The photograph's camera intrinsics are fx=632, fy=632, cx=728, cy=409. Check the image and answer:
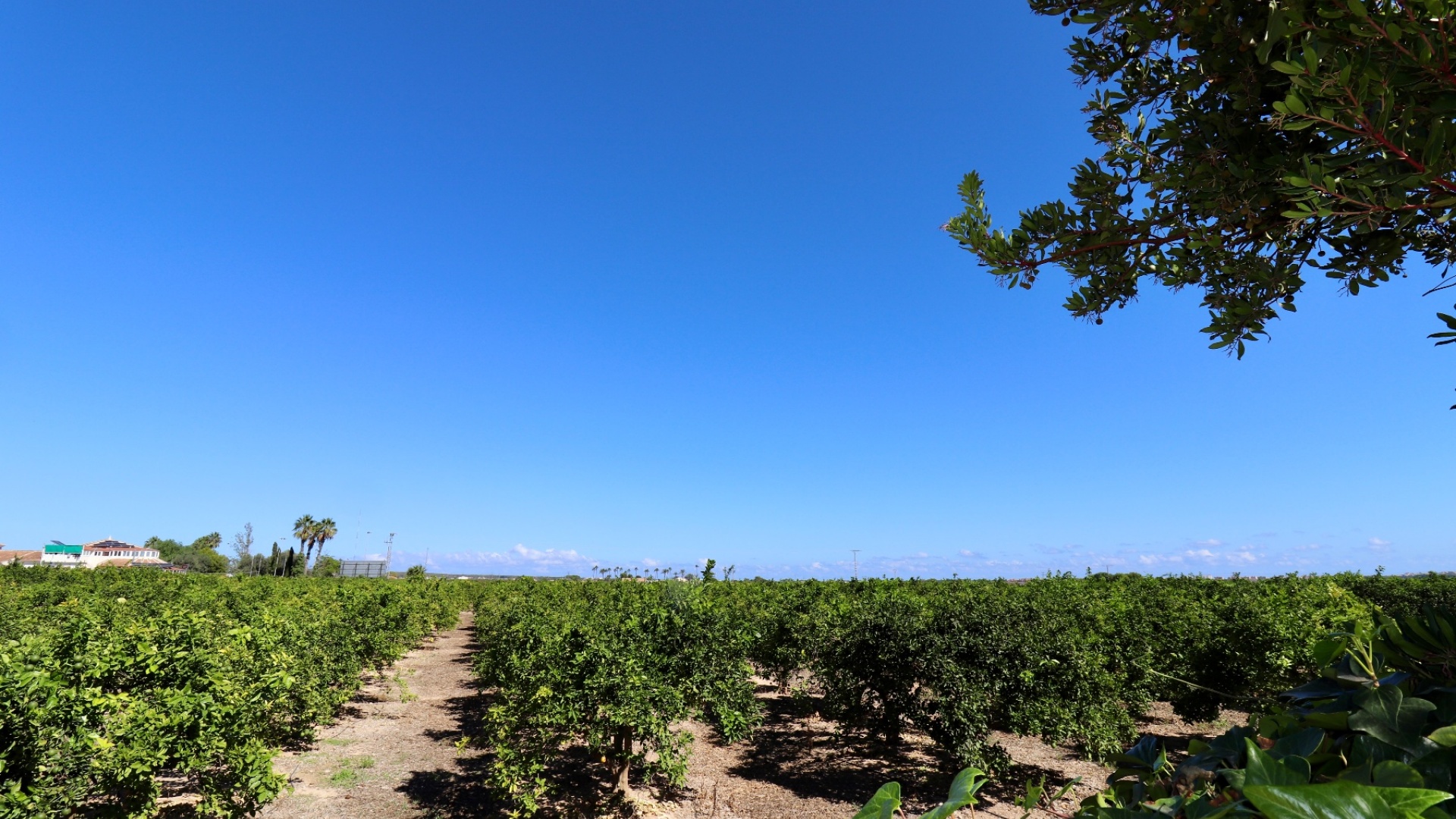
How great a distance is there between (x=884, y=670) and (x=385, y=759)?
9078 millimetres

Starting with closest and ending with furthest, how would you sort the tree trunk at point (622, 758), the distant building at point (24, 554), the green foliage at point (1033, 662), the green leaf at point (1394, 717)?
the green leaf at point (1394, 717), the tree trunk at point (622, 758), the green foliage at point (1033, 662), the distant building at point (24, 554)

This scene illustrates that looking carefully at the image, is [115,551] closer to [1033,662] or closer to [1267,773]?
[1033,662]

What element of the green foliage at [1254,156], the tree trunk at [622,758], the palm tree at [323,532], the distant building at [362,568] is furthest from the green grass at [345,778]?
the palm tree at [323,532]

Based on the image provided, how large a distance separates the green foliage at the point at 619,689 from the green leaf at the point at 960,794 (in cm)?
807

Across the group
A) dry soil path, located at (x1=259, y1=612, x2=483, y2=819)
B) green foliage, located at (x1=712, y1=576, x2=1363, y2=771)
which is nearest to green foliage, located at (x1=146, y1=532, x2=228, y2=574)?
dry soil path, located at (x1=259, y1=612, x2=483, y2=819)

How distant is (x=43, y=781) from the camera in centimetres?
471

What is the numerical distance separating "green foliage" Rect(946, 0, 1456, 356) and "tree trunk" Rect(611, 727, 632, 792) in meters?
8.23

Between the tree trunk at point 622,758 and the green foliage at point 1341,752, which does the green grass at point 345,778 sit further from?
the green foliage at point 1341,752

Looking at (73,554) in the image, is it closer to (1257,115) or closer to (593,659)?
(593,659)

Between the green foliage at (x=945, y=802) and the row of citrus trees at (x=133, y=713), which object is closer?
the green foliage at (x=945, y=802)

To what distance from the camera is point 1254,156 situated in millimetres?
2287

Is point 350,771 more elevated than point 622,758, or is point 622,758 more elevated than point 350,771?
point 622,758

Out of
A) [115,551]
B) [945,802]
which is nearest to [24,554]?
[115,551]

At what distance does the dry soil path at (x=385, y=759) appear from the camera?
9156mm
